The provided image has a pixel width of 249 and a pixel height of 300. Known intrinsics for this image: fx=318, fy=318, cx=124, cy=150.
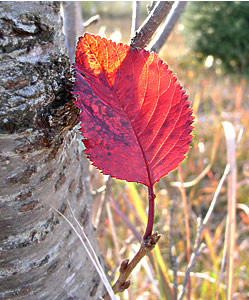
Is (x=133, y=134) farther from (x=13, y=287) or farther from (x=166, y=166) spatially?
(x=13, y=287)

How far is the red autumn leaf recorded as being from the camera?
28 centimetres

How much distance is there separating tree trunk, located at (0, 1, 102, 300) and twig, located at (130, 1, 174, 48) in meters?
0.08

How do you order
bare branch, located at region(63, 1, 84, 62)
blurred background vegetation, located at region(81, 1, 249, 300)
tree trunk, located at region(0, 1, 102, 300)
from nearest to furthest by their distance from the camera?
tree trunk, located at region(0, 1, 102, 300), bare branch, located at region(63, 1, 84, 62), blurred background vegetation, located at region(81, 1, 249, 300)

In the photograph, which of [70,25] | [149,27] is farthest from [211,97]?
[149,27]

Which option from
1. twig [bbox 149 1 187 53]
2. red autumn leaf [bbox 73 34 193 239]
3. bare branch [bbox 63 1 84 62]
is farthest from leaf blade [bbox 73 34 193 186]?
bare branch [bbox 63 1 84 62]

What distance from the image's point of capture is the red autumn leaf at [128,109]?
10.9 inches

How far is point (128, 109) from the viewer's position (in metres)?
0.29

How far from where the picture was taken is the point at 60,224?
1.17 feet

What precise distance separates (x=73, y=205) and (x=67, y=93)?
145mm

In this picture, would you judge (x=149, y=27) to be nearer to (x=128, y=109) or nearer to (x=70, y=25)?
(x=128, y=109)

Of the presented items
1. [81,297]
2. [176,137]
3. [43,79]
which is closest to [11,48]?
[43,79]

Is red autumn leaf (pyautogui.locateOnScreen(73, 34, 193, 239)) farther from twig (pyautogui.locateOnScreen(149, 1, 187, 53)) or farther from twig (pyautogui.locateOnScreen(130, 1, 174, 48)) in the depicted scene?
twig (pyautogui.locateOnScreen(149, 1, 187, 53))

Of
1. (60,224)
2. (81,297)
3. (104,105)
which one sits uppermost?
(104,105)

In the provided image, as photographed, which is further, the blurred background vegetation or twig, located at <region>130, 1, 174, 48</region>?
the blurred background vegetation
